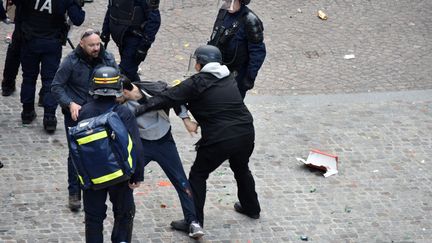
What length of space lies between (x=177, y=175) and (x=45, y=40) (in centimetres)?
244

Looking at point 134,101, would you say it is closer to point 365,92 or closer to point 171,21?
point 365,92

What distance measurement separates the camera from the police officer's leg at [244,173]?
7656 millimetres

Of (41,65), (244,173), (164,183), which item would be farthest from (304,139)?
(41,65)

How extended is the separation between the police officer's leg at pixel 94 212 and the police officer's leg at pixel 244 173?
1.33m

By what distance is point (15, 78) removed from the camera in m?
10.3

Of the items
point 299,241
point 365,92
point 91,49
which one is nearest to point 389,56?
point 365,92

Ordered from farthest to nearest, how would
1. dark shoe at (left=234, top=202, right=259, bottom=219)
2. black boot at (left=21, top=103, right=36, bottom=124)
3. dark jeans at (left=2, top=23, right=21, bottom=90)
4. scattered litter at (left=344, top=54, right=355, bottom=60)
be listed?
scattered litter at (left=344, top=54, right=355, bottom=60) → dark jeans at (left=2, top=23, right=21, bottom=90) → black boot at (left=21, top=103, right=36, bottom=124) → dark shoe at (left=234, top=202, right=259, bottom=219)

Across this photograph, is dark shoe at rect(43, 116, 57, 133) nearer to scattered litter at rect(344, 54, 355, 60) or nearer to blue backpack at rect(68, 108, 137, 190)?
blue backpack at rect(68, 108, 137, 190)

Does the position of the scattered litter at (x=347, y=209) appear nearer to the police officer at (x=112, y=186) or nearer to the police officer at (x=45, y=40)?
the police officer at (x=112, y=186)

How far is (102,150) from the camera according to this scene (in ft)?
21.4

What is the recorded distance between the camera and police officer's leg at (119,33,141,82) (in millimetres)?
10008

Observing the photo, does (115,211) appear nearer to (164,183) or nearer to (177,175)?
(177,175)

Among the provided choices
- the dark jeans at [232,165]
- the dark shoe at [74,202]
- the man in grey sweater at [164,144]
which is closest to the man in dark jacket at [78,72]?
the dark shoe at [74,202]

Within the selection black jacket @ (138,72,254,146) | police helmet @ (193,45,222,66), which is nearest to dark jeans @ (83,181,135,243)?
black jacket @ (138,72,254,146)
